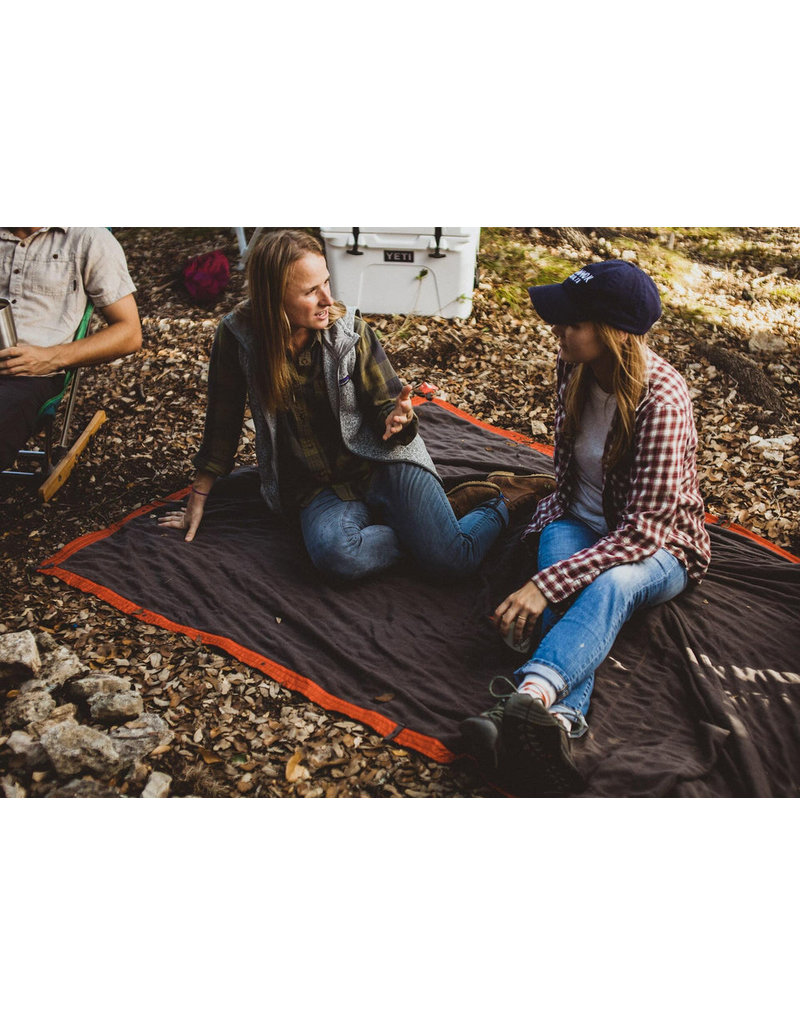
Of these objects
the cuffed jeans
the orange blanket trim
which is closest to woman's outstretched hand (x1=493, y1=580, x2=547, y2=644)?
the orange blanket trim

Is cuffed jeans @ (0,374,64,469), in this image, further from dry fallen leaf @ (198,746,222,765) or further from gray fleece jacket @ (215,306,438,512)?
dry fallen leaf @ (198,746,222,765)

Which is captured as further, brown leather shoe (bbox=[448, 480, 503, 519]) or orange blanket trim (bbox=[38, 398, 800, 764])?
brown leather shoe (bbox=[448, 480, 503, 519])

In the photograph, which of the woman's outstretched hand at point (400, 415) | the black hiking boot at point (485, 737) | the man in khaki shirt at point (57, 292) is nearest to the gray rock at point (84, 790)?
the black hiking boot at point (485, 737)

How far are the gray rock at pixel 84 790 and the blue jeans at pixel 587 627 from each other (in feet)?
4.74

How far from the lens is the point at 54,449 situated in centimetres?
470

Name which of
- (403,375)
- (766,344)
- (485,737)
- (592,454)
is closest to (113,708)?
(485,737)

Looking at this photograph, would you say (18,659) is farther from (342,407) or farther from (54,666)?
(342,407)

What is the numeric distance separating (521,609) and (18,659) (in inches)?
77.5

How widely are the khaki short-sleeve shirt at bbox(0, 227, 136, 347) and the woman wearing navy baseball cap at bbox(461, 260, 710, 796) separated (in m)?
2.53

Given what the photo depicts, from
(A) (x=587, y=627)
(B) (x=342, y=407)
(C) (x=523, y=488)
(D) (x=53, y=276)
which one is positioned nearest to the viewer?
(A) (x=587, y=627)

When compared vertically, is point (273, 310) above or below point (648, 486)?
above

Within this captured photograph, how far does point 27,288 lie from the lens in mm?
4219

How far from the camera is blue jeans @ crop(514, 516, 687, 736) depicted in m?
2.75
